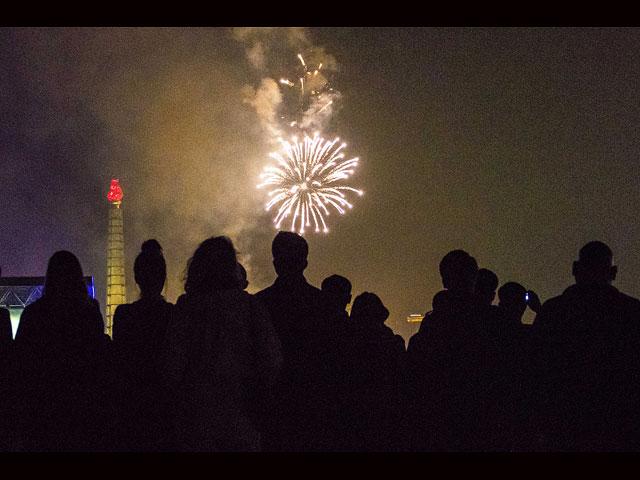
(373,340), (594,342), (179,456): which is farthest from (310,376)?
(594,342)

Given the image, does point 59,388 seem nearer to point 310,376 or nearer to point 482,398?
point 310,376

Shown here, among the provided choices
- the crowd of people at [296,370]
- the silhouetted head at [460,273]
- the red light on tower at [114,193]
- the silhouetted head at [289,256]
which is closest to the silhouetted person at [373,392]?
the crowd of people at [296,370]

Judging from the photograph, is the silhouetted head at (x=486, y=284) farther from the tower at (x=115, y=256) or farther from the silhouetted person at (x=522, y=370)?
the tower at (x=115, y=256)

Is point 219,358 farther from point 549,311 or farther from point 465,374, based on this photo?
point 549,311

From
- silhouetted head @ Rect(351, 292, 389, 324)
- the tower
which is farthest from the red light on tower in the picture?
silhouetted head @ Rect(351, 292, 389, 324)

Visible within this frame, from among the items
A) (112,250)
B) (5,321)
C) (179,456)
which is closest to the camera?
(179,456)
